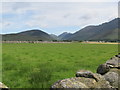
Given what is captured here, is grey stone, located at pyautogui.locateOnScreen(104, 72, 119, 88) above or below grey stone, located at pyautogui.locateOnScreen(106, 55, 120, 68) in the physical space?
below

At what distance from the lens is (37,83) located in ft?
Answer: 49.0

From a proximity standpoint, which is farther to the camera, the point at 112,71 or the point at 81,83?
the point at 112,71

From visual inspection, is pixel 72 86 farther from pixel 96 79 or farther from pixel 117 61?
pixel 117 61

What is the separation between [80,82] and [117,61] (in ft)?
18.5

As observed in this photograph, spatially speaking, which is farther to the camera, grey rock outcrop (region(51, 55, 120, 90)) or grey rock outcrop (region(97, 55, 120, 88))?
grey rock outcrop (region(97, 55, 120, 88))

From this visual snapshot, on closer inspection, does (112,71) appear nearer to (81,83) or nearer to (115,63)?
(115,63)

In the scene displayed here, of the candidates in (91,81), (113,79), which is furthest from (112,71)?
(91,81)

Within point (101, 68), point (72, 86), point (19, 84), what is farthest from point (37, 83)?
point (72, 86)

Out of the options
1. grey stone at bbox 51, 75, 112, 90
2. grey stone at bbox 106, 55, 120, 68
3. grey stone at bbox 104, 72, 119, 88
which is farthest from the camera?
grey stone at bbox 106, 55, 120, 68

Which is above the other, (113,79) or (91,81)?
(91,81)

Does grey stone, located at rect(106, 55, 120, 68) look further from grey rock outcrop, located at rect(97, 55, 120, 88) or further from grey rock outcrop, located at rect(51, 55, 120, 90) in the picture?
grey rock outcrop, located at rect(51, 55, 120, 90)

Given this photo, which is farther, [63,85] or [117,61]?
[117,61]

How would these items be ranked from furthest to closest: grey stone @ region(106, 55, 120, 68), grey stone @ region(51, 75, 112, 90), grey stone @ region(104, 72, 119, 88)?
grey stone @ region(106, 55, 120, 68), grey stone @ region(104, 72, 119, 88), grey stone @ region(51, 75, 112, 90)

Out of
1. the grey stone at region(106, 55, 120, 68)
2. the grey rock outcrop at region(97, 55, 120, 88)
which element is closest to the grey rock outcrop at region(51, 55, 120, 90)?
the grey rock outcrop at region(97, 55, 120, 88)
